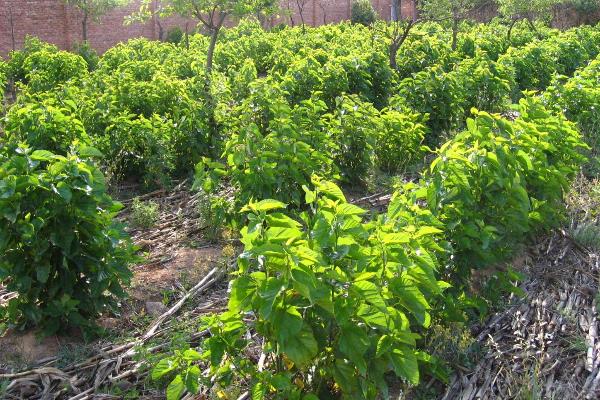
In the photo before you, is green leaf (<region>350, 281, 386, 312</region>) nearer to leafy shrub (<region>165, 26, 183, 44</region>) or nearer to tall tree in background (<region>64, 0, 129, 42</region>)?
tall tree in background (<region>64, 0, 129, 42</region>)

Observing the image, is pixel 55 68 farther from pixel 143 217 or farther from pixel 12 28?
pixel 12 28

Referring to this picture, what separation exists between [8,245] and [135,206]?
6.86ft

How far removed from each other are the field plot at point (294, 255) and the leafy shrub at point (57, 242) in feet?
0.04

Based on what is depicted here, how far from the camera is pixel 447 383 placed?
3555 mm

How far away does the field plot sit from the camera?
284 cm

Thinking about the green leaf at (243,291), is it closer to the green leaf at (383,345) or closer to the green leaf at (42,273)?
the green leaf at (383,345)

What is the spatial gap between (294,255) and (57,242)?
1.83 metres

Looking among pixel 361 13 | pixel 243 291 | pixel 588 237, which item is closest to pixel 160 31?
pixel 361 13

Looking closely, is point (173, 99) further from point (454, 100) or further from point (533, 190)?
point (533, 190)

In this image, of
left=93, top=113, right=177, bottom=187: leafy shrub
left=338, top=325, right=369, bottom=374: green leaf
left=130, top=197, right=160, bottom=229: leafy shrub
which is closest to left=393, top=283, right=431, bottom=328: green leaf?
left=338, top=325, right=369, bottom=374: green leaf

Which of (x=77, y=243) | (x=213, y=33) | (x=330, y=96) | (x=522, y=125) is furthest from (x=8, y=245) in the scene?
(x=213, y=33)

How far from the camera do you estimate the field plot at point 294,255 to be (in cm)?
284

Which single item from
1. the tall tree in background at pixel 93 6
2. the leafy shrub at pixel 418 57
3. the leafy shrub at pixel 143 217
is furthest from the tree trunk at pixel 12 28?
the leafy shrub at pixel 143 217

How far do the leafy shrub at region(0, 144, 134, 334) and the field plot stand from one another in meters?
→ 0.01
